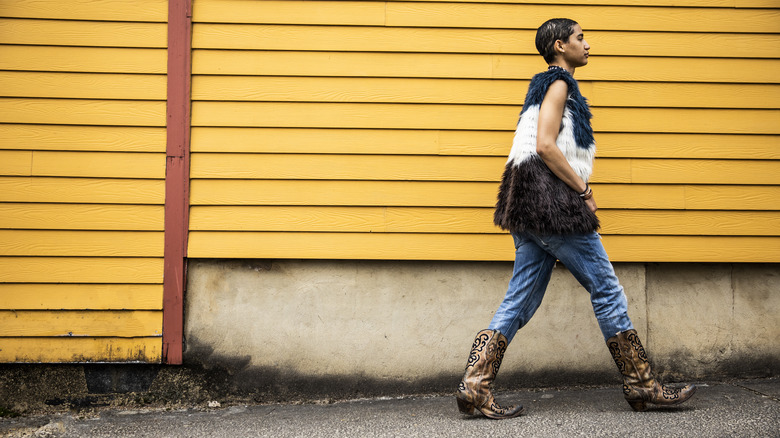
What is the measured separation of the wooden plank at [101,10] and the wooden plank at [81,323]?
1.65m

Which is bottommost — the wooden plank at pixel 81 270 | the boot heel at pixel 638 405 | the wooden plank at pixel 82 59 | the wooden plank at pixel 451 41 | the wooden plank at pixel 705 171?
the boot heel at pixel 638 405

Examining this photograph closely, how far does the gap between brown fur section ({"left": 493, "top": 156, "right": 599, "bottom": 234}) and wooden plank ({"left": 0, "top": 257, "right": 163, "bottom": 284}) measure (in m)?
2.00

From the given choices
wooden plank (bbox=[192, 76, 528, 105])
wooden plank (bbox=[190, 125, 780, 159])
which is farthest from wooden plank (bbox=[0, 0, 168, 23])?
wooden plank (bbox=[190, 125, 780, 159])

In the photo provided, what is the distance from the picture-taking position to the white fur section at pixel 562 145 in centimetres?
280


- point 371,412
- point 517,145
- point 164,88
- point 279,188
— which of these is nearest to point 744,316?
point 517,145

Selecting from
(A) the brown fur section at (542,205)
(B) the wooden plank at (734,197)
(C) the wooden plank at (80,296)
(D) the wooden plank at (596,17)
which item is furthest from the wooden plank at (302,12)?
(B) the wooden plank at (734,197)

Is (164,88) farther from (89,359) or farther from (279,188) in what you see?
(89,359)

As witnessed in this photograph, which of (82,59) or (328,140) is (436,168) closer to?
Answer: (328,140)

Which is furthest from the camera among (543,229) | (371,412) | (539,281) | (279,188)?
(279,188)

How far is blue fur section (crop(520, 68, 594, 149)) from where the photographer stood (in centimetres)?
280

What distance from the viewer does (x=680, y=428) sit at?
2.74 meters

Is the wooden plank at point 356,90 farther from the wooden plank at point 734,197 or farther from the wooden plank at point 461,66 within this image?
the wooden plank at point 734,197

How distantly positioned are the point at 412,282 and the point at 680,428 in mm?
1547

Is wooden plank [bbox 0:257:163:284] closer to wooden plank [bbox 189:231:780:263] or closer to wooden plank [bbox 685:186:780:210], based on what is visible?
wooden plank [bbox 189:231:780:263]
